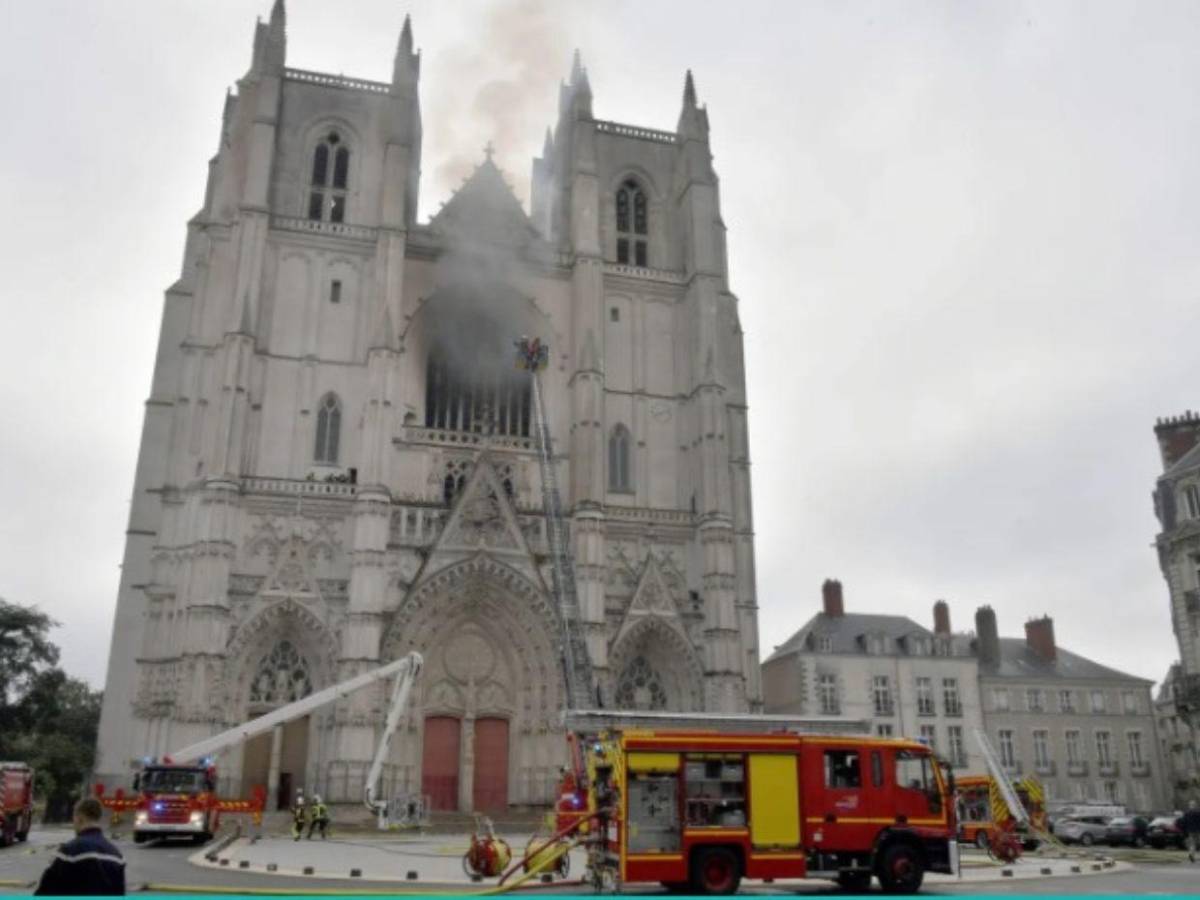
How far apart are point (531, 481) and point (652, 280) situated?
9568 millimetres

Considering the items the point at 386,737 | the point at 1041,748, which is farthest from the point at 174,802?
the point at 1041,748

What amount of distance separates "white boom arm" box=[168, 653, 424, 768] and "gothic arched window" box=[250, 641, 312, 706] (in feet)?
8.95

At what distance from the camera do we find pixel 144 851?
19.7 metres

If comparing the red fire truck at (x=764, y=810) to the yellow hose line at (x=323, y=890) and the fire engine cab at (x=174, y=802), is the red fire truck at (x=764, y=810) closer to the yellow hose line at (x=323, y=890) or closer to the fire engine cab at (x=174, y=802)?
the yellow hose line at (x=323, y=890)

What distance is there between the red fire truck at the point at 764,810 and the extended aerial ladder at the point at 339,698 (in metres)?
14.1

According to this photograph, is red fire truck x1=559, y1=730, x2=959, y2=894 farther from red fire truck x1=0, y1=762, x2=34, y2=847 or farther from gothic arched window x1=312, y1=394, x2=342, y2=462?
gothic arched window x1=312, y1=394, x2=342, y2=462

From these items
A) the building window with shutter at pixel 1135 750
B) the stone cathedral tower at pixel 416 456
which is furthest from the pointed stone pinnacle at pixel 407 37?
the building window with shutter at pixel 1135 750

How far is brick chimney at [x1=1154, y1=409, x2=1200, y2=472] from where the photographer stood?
37.3m

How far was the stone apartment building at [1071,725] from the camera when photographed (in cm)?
4600

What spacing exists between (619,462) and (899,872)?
24.2 metres

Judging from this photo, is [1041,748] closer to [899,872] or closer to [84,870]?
[899,872]

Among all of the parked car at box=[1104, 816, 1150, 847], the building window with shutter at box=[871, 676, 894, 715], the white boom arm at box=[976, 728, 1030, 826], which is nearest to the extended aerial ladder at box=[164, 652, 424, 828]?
the white boom arm at box=[976, 728, 1030, 826]

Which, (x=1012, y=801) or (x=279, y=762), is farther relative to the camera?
(x=279, y=762)

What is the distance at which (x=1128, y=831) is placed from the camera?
27.3 metres
